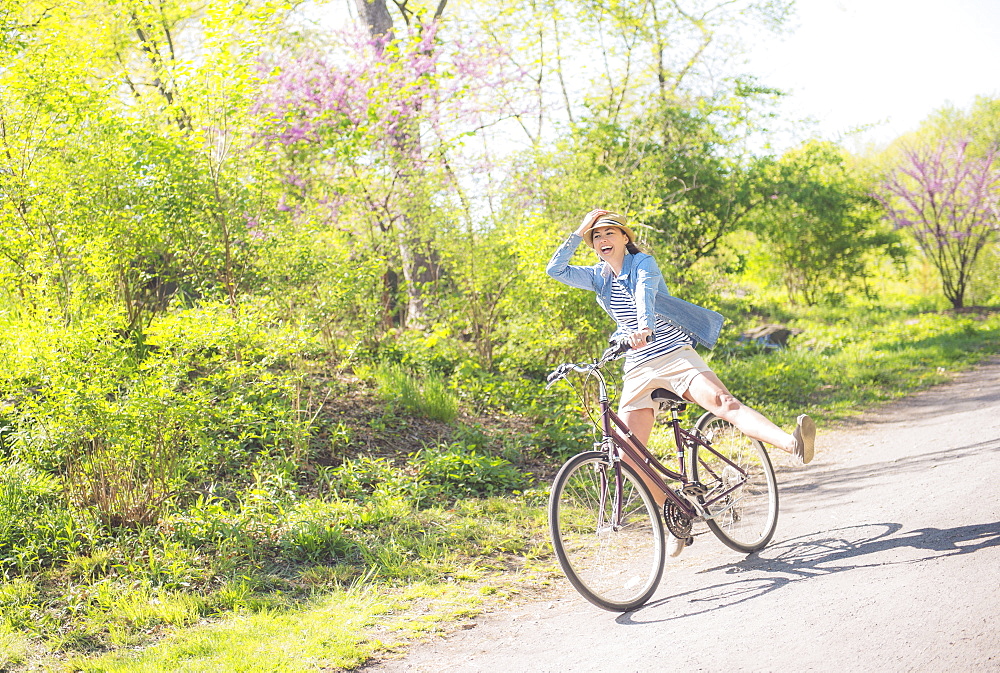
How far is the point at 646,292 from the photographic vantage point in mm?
4348

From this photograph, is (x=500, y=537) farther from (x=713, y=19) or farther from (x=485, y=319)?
(x=713, y=19)

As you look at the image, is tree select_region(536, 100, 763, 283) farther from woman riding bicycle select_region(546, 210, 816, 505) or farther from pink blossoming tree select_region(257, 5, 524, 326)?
woman riding bicycle select_region(546, 210, 816, 505)

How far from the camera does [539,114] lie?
14180mm

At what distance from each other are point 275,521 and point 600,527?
7.65 feet

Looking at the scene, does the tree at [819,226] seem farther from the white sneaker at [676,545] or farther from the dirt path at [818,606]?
the white sneaker at [676,545]

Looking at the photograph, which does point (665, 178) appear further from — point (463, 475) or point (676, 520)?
point (676, 520)

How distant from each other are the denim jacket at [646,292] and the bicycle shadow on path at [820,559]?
4.09 ft

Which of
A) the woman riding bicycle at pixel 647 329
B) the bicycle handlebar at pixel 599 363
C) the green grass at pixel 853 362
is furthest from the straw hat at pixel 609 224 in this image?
the green grass at pixel 853 362

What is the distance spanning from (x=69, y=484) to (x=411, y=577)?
2.47 meters

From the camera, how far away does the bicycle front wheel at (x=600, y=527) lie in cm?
402

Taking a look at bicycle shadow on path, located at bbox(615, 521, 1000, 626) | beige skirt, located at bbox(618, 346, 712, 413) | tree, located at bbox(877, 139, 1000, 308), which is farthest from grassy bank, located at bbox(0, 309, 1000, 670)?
tree, located at bbox(877, 139, 1000, 308)

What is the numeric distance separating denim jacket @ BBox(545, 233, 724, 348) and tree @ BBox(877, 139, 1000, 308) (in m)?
14.2

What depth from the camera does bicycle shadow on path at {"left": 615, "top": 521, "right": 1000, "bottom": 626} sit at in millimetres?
4117

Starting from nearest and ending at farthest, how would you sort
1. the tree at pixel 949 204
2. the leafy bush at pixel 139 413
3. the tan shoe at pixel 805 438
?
the tan shoe at pixel 805 438 → the leafy bush at pixel 139 413 → the tree at pixel 949 204
